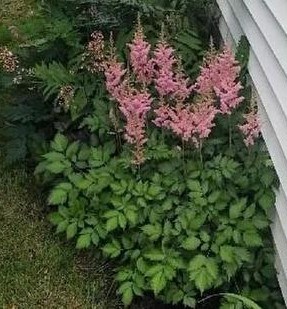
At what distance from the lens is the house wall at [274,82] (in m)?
3.09

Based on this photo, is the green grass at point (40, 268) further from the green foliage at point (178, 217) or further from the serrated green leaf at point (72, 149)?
the serrated green leaf at point (72, 149)

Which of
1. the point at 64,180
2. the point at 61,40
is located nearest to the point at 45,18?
the point at 61,40

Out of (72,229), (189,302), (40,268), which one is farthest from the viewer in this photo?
(40,268)

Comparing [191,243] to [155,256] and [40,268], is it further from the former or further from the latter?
[40,268]

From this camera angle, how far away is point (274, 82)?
10.7ft

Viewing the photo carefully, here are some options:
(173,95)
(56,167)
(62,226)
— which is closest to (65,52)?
(56,167)

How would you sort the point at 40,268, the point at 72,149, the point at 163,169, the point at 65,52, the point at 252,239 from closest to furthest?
the point at 252,239, the point at 163,169, the point at 72,149, the point at 40,268, the point at 65,52

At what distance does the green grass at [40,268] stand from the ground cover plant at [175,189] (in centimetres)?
23

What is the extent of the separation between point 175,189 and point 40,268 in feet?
3.32

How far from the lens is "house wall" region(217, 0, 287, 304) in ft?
10.1

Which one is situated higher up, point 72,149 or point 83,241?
point 72,149

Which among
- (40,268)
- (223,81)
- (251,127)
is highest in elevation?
(223,81)

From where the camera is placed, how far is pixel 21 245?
4.00 metres

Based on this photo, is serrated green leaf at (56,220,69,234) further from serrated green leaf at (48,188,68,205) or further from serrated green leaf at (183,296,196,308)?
serrated green leaf at (183,296,196,308)
